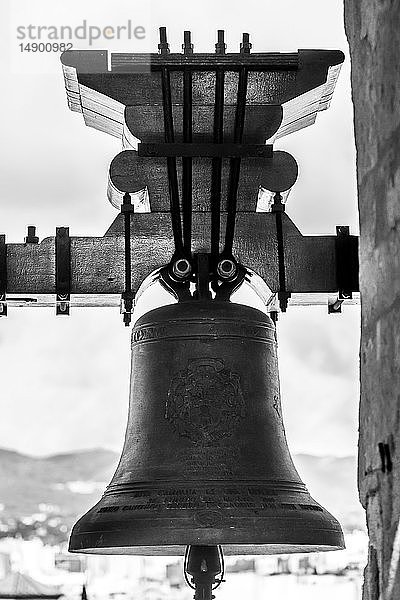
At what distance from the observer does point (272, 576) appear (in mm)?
4906

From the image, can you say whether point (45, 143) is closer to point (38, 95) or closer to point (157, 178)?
point (38, 95)

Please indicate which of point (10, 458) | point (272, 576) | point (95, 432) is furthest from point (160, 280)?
point (10, 458)

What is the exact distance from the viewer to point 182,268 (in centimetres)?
284

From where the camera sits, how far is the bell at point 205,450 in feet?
8.23

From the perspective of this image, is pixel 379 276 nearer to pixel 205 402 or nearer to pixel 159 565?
pixel 205 402

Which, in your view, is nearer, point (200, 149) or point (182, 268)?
point (200, 149)

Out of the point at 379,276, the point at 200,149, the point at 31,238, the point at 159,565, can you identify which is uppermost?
the point at 200,149

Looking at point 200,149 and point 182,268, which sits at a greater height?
point 200,149

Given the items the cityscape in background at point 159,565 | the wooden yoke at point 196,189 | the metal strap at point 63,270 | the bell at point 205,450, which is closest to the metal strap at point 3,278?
the wooden yoke at point 196,189

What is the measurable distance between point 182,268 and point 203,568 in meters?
0.76

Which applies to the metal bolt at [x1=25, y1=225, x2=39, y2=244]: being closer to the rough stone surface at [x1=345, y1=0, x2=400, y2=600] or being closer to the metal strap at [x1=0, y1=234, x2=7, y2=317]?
the metal strap at [x1=0, y1=234, x2=7, y2=317]

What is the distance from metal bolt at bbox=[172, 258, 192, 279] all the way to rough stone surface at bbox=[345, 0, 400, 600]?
3.77 ft

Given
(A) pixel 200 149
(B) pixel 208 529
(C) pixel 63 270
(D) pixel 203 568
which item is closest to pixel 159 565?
(D) pixel 203 568

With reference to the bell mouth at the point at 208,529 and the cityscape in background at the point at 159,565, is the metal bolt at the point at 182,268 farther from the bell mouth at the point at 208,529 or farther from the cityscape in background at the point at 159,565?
the cityscape in background at the point at 159,565
